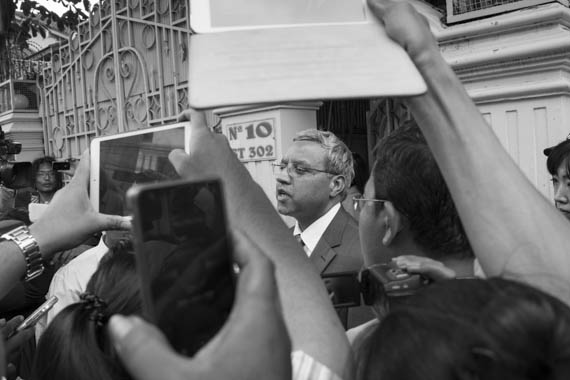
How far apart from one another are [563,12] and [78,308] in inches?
108

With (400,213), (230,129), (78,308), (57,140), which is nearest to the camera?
(78,308)

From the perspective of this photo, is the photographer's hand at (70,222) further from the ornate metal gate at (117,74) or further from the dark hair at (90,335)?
the ornate metal gate at (117,74)

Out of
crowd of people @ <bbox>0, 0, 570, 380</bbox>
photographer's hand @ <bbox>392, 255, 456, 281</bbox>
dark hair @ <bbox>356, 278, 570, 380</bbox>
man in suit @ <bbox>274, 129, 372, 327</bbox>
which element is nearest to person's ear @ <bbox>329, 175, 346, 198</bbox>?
man in suit @ <bbox>274, 129, 372, 327</bbox>

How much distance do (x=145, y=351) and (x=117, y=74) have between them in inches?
228

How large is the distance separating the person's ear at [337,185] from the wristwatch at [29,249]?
5.00 feet

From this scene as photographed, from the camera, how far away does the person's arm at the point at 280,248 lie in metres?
0.90

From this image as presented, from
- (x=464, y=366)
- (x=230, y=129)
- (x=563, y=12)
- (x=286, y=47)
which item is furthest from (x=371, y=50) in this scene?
(x=230, y=129)

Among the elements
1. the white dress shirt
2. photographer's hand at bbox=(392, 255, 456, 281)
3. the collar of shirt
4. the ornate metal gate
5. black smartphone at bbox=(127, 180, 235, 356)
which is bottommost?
the white dress shirt

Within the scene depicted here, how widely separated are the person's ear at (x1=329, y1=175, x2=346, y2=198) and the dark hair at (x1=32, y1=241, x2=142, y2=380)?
1521mm

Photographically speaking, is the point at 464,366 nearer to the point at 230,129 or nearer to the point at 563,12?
the point at 563,12

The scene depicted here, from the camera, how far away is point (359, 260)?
2.30 meters

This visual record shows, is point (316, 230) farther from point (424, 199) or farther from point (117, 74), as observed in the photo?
point (117, 74)

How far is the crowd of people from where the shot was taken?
0.58 m

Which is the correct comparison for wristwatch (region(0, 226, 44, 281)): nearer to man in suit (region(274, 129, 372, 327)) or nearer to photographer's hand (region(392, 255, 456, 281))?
photographer's hand (region(392, 255, 456, 281))
